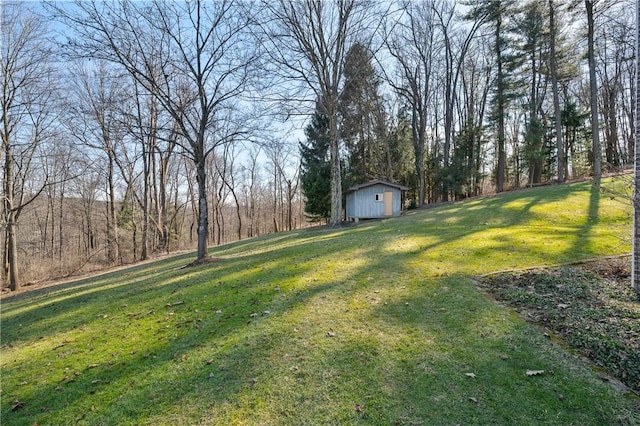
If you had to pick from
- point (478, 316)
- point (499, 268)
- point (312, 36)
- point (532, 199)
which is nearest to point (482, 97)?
point (532, 199)

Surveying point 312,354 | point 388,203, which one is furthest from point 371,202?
point 312,354

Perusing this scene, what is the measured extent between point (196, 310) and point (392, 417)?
3.98 m

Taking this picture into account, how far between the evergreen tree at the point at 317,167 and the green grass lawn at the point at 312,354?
16300 mm

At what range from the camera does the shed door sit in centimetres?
1995

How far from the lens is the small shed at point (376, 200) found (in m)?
19.8

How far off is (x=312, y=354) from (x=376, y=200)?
16837mm

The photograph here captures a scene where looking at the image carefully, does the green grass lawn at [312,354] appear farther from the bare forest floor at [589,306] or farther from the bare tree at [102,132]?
the bare tree at [102,132]

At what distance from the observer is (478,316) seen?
4281mm

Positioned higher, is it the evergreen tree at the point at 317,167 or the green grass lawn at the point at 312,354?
the evergreen tree at the point at 317,167

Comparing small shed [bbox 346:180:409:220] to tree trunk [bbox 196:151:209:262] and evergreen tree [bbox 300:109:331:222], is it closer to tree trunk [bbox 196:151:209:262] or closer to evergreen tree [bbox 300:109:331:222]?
evergreen tree [bbox 300:109:331:222]

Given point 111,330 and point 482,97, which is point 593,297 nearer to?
point 111,330

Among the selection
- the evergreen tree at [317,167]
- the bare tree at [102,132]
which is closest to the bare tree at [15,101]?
the bare tree at [102,132]

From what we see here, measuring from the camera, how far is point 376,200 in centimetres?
1983

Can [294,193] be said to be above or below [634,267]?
above
